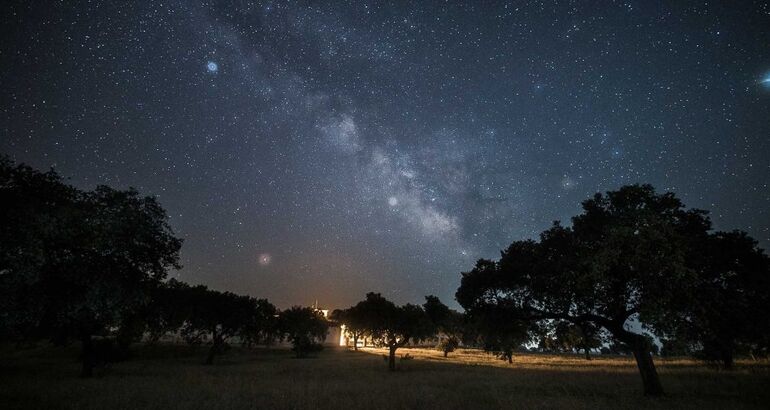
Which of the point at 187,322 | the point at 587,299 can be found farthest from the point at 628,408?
the point at 187,322

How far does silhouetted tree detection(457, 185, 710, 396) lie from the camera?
55.6 feet

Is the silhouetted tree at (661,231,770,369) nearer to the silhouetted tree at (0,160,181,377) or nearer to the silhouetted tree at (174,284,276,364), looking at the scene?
the silhouetted tree at (0,160,181,377)

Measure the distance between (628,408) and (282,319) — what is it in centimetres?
8003

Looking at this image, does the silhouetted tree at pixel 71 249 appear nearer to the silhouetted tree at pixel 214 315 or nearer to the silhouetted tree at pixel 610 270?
the silhouetted tree at pixel 610 270

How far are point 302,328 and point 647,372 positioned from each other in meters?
72.9

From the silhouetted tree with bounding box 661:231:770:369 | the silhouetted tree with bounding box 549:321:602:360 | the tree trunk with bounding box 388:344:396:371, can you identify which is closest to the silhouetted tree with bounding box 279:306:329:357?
the tree trunk with bounding box 388:344:396:371

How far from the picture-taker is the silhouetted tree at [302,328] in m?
75.9

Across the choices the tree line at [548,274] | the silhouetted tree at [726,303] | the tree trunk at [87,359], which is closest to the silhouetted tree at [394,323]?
the tree line at [548,274]

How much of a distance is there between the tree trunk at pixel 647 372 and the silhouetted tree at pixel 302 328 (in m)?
68.2

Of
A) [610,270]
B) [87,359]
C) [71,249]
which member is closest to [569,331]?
[610,270]

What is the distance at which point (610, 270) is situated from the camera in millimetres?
19156

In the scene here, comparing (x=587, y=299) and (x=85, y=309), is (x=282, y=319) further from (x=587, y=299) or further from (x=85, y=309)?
(x=587, y=299)

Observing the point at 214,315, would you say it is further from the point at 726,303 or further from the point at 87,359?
the point at 726,303

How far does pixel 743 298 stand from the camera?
1680cm
